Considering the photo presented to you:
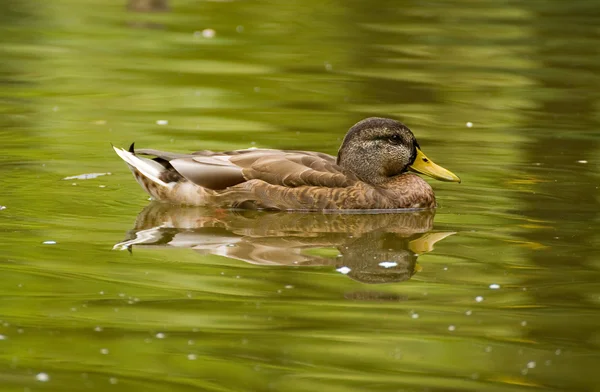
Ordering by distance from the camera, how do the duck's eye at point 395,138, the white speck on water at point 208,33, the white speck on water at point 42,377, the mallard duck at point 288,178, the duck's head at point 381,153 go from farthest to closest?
1. the white speck on water at point 208,33
2. the duck's eye at point 395,138
3. the duck's head at point 381,153
4. the mallard duck at point 288,178
5. the white speck on water at point 42,377

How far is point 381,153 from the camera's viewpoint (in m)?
10.6

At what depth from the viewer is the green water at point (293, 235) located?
255 inches

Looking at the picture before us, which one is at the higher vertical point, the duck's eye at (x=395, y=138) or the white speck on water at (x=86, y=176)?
the duck's eye at (x=395, y=138)

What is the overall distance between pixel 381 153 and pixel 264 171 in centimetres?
99

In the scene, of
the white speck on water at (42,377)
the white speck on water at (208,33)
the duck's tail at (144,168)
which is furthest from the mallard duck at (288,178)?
the white speck on water at (208,33)

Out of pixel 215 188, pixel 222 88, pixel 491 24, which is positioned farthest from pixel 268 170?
pixel 491 24

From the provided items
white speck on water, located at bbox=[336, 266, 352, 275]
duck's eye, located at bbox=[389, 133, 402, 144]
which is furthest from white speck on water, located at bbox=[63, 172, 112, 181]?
white speck on water, located at bbox=[336, 266, 352, 275]

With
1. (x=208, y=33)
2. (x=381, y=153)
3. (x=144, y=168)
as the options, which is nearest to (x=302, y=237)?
(x=381, y=153)

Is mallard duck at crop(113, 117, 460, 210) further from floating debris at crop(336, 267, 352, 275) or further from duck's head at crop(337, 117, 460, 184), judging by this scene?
floating debris at crop(336, 267, 352, 275)

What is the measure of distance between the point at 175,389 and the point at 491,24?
1698 centimetres

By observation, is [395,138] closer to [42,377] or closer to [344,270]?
[344,270]

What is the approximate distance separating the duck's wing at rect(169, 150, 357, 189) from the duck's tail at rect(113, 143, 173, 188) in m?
0.16

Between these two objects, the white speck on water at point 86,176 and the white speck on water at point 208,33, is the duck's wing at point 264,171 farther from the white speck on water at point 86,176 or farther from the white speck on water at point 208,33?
the white speck on water at point 208,33

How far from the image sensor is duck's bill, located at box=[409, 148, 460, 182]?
1066 cm
